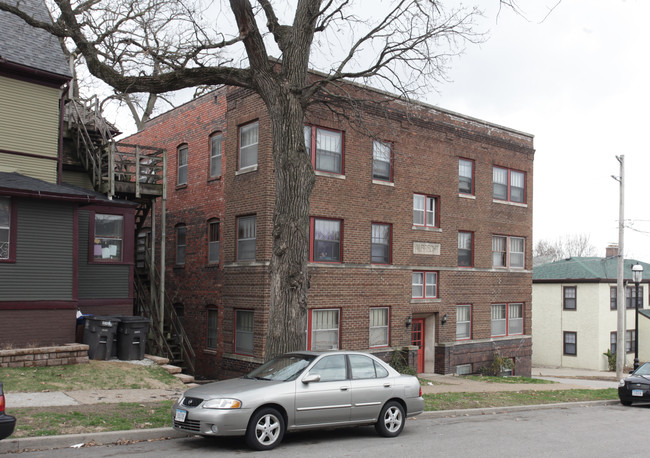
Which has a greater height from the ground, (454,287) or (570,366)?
(454,287)

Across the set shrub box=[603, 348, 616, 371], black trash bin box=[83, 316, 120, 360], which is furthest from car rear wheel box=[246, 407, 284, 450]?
shrub box=[603, 348, 616, 371]

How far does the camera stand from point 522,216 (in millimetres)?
27406

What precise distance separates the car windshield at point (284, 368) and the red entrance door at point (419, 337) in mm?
13304

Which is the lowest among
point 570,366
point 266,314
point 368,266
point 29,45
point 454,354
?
point 570,366

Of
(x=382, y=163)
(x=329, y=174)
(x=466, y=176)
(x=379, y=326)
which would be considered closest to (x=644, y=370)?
(x=379, y=326)

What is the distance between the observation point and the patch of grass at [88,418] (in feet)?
31.3

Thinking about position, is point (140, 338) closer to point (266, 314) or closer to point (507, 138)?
point (266, 314)

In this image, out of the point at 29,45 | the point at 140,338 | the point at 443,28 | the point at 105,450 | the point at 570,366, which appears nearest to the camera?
the point at 105,450

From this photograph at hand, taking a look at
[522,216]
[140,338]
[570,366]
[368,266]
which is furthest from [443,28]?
[570,366]

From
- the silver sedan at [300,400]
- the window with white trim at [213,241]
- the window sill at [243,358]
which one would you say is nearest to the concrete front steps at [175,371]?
the window sill at [243,358]

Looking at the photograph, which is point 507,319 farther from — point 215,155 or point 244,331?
point 215,155

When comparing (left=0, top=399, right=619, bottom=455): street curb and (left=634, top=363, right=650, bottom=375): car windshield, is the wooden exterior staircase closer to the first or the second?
(left=0, top=399, right=619, bottom=455): street curb

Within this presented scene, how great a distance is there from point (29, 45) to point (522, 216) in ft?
64.8

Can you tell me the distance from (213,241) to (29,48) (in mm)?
8037
